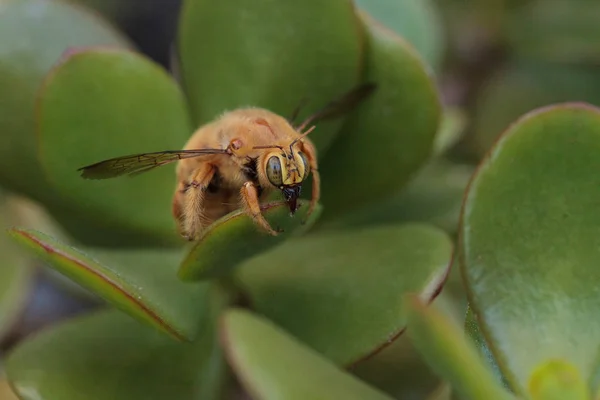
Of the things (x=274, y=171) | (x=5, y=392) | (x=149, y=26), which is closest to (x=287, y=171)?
(x=274, y=171)

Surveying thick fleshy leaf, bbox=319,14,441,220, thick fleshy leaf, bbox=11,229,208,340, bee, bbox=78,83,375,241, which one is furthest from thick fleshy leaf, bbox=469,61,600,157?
thick fleshy leaf, bbox=11,229,208,340

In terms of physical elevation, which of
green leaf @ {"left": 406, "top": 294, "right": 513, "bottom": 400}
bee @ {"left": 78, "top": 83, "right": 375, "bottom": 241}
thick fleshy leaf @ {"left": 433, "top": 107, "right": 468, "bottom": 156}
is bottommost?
thick fleshy leaf @ {"left": 433, "top": 107, "right": 468, "bottom": 156}

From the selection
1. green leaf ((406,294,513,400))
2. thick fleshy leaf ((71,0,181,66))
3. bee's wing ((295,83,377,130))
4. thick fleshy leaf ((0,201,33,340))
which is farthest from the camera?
thick fleshy leaf ((71,0,181,66))

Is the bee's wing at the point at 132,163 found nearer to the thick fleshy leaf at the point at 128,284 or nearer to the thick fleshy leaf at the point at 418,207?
the thick fleshy leaf at the point at 128,284

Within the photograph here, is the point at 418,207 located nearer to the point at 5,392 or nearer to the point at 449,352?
the point at 449,352

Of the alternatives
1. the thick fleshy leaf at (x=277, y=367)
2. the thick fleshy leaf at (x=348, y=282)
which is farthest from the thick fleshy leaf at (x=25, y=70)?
the thick fleshy leaf at (x=277, y=367)

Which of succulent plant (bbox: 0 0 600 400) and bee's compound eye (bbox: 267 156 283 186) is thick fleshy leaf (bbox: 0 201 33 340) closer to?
succulent plant (bbox: 0 0 600 400)
